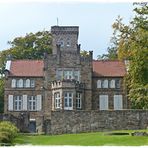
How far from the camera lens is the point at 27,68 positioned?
5356 cm

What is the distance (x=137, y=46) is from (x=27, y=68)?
73.2 ft

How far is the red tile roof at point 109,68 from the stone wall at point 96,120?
16984 millimetres

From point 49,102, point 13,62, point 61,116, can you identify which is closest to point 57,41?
point 13,62

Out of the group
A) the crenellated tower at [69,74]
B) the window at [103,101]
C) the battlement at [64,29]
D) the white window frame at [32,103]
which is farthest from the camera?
the battlement at [64,29]

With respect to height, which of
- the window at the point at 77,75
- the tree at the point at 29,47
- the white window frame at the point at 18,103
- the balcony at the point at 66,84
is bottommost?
the white window frame at the point at 18,103

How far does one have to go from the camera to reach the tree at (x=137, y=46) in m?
33.3

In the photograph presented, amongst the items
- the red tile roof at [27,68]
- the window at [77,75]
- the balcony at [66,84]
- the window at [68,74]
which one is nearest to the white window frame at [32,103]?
the red tile roof at [27,68]

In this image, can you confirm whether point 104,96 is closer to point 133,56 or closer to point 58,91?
point 58,91

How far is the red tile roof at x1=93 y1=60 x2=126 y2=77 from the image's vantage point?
52.1 m

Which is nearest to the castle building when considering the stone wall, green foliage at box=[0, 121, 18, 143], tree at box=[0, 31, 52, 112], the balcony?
the balcony

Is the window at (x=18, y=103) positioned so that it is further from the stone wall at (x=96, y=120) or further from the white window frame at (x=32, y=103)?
the stone wall at (x=96, y=120)

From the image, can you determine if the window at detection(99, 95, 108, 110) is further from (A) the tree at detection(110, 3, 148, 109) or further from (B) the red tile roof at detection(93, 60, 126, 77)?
(A) the tree at detection(110, 3, 148, 109)

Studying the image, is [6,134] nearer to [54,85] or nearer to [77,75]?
[54,85]

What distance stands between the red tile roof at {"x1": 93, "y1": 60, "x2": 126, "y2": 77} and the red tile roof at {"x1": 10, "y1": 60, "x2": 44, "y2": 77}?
602 cm
